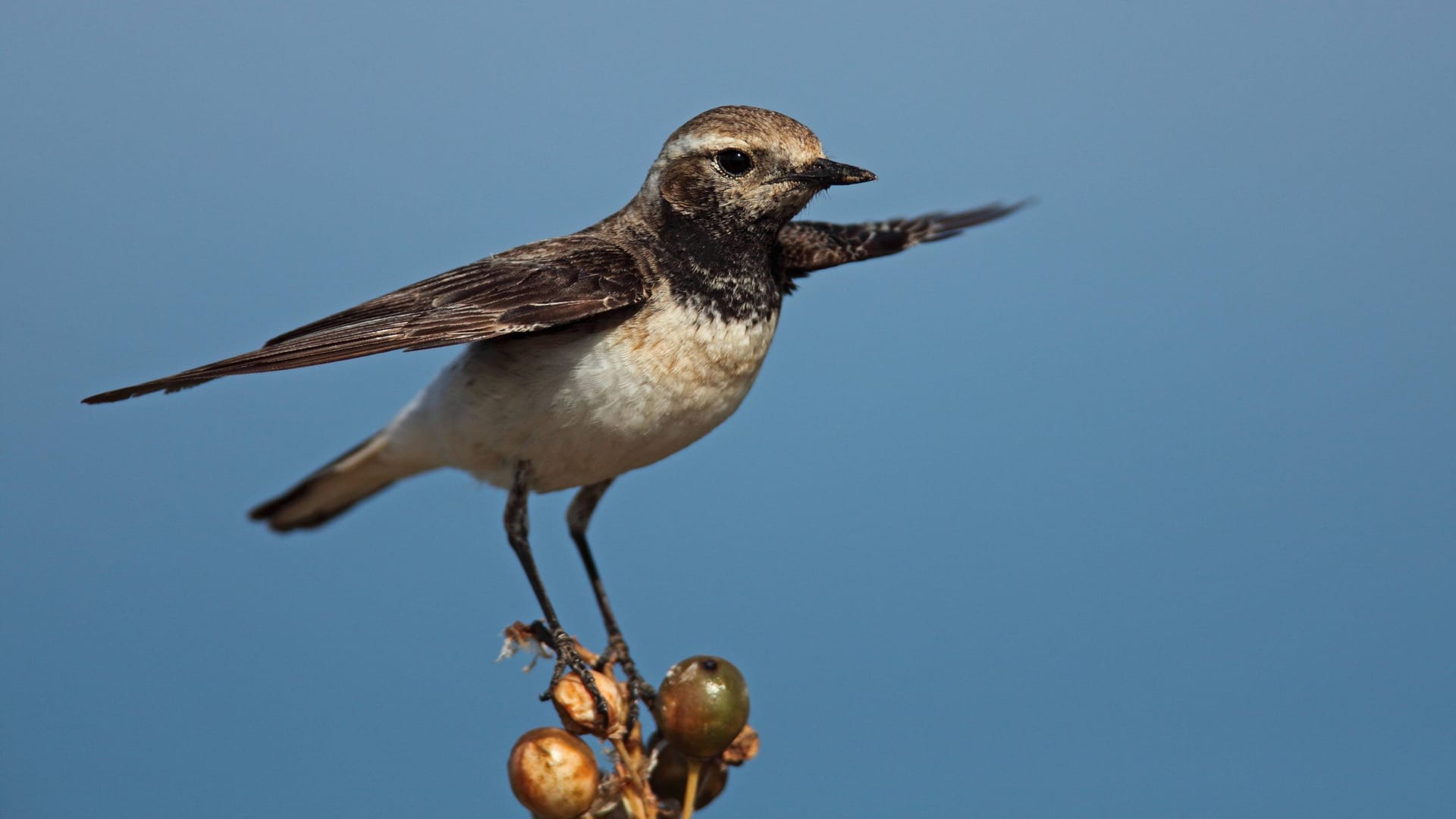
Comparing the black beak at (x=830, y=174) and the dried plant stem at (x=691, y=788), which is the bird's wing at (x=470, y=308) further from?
the dried plant stem at (x=691, y=788)

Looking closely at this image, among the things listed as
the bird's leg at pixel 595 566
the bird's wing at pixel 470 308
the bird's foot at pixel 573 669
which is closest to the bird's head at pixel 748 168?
the bird's wing at pixel 470 308

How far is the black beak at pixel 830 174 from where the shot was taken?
161 inches

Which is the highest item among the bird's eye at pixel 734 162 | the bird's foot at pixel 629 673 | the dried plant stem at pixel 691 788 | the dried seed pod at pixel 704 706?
the bird's eye at pixel 734 162

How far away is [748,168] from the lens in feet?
13.8

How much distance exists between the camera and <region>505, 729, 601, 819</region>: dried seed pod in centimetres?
326

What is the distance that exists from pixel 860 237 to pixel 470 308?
6.06 feet

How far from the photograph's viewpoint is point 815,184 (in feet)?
13.6

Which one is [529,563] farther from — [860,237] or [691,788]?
[860,237]

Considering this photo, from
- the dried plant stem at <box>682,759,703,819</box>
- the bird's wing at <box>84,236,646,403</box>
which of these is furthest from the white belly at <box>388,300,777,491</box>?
the dried plant stem at <box>682,759,703,819</box>

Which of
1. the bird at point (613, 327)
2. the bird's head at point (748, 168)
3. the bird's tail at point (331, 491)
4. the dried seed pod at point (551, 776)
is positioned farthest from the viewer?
the bird's tail at point (331, 491)

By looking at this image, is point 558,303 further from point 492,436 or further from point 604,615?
point 604,615

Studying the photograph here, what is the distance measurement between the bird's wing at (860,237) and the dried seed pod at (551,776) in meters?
2.08

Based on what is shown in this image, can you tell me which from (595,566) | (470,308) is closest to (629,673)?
(595,566)

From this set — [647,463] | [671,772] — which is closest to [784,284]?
[647,463]
